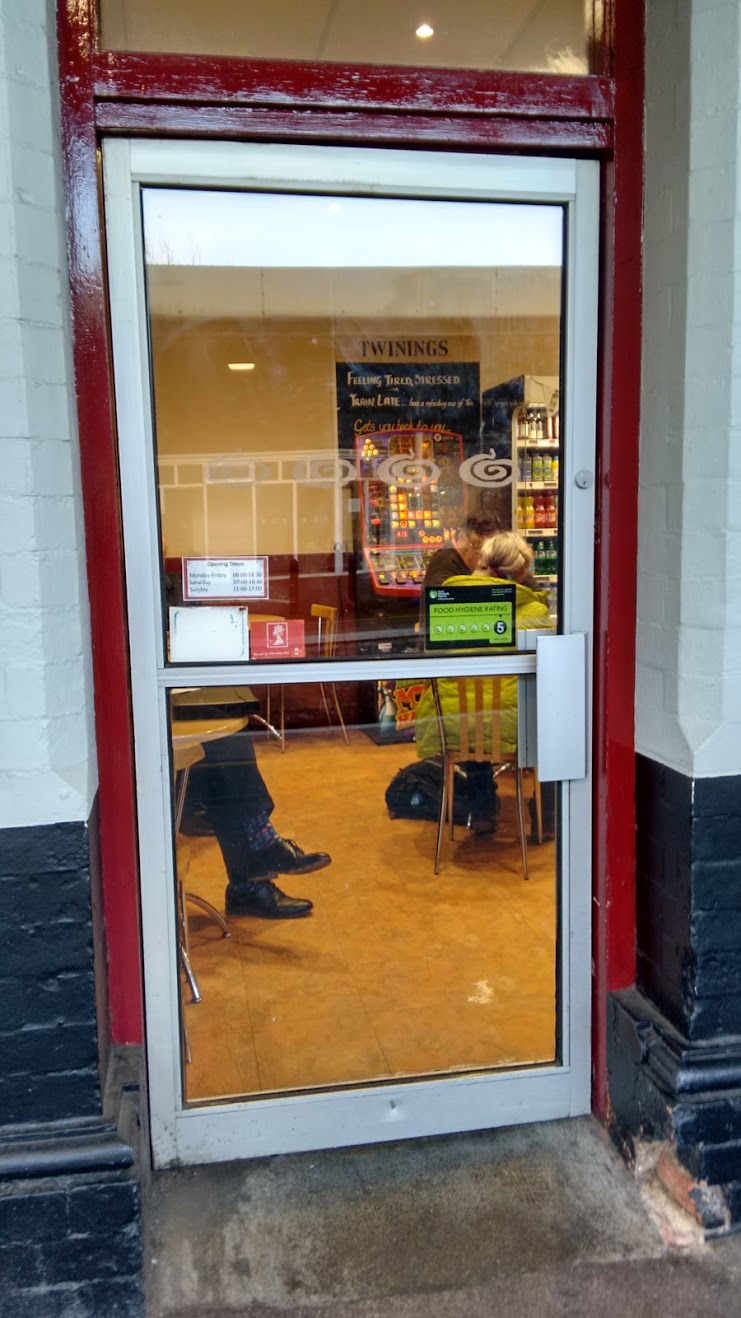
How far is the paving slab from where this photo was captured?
1.90 meters

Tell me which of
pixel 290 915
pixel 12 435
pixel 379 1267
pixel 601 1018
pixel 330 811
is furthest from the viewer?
pixel 330 811

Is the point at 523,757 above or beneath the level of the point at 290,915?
above

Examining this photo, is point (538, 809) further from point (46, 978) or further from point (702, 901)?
point (46, 978)

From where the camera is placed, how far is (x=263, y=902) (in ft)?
8.45

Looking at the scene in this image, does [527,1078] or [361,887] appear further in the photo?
[361,887]

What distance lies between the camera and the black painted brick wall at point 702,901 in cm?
203

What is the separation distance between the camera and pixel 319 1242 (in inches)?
80.7

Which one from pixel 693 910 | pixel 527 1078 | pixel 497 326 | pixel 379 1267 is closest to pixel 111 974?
pixel 379 1267

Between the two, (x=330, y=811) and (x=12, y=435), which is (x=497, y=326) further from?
(x=330, y=811)

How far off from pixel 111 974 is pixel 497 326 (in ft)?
5.85

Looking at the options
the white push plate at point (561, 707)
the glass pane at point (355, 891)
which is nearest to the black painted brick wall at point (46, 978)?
the glass pane at point (355, 891)

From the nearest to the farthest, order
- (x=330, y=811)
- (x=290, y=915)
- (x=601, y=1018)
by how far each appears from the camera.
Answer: (x=601, y=1018) < (x=290, y=915) < (x=330, y=811)

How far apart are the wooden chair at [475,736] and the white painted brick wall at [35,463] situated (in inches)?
40.9

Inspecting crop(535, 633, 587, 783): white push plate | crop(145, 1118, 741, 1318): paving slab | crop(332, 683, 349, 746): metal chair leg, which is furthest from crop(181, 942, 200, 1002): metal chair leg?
crop(535, 633, 587, 783): white push plate
